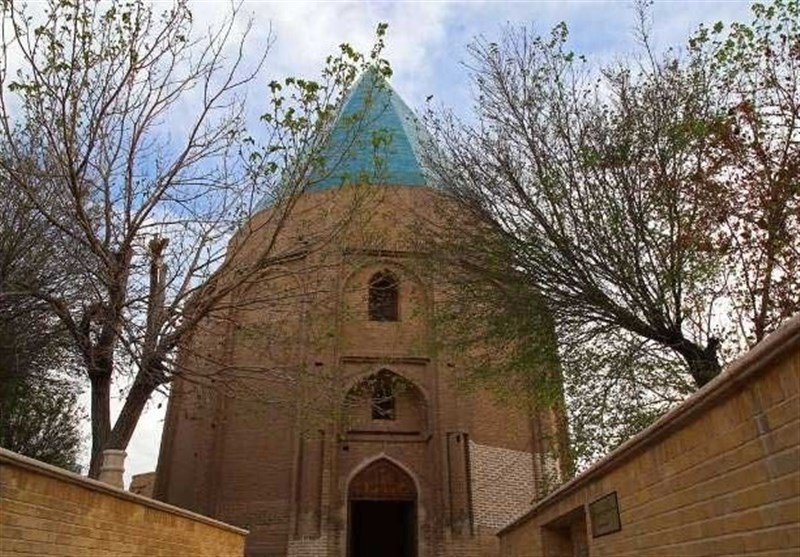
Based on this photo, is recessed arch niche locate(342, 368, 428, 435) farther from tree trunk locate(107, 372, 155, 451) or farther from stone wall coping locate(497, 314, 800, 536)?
stone wall coping locate(497, 314, 800, 536)

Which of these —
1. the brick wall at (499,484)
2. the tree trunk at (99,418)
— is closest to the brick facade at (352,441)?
the brick wall at (499,484)

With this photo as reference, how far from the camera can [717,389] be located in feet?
10.2

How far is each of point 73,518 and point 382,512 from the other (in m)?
15.0

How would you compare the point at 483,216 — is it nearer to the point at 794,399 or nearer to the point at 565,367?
the point at 565,367

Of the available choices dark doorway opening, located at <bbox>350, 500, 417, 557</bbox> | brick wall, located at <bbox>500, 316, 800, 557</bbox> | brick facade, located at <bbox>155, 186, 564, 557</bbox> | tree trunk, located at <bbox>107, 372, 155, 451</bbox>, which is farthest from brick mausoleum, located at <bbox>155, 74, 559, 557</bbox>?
brick wall, located at <bbox>500, 316, 800, 557</bbox>

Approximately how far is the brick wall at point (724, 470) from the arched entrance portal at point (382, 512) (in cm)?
1025

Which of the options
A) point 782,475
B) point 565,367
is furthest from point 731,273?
point 782,475

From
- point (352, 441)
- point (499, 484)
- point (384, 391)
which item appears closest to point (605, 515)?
point (499, 484)

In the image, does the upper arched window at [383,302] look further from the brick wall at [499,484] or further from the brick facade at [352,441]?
the brick wall at [499,484]

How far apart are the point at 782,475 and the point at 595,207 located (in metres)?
6.34

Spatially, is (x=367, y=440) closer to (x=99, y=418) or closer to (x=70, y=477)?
(x=99, y=418)

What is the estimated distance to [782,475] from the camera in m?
2.62

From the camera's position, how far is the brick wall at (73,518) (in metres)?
4.13

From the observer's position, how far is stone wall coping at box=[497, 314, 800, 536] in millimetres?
2500
